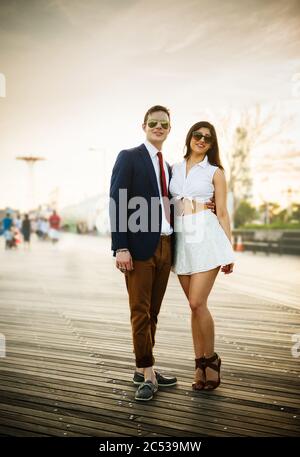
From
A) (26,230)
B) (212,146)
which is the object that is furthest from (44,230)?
(212,146)

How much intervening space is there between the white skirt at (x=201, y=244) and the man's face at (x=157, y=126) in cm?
60

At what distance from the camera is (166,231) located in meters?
3.19

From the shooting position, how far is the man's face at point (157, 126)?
328 cm

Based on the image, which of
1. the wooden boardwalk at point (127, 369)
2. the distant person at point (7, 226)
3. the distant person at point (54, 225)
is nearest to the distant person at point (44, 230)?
the distant person at point (54, 225)

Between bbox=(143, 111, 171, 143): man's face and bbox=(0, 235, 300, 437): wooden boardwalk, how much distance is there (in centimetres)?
183

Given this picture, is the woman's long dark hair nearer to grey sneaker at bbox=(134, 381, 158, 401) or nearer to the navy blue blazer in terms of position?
the navy blue blazer

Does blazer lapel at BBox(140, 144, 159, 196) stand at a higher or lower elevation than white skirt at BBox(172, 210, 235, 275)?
higher

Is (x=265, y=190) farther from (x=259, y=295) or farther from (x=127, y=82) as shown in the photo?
(x=259, y=295)

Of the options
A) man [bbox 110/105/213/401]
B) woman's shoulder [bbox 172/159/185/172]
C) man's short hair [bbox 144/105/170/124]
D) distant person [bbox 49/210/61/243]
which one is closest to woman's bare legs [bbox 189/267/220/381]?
man [bbox 110/105/213/401]

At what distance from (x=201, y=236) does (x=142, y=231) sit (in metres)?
0.43

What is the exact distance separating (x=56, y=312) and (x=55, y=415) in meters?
3.37

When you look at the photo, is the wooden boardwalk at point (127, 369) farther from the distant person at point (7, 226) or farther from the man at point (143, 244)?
the distant person at point (7, 226)

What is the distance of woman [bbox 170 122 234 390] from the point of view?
321cm

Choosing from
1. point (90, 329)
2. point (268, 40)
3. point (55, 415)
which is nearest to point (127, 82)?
point (268, 40)
